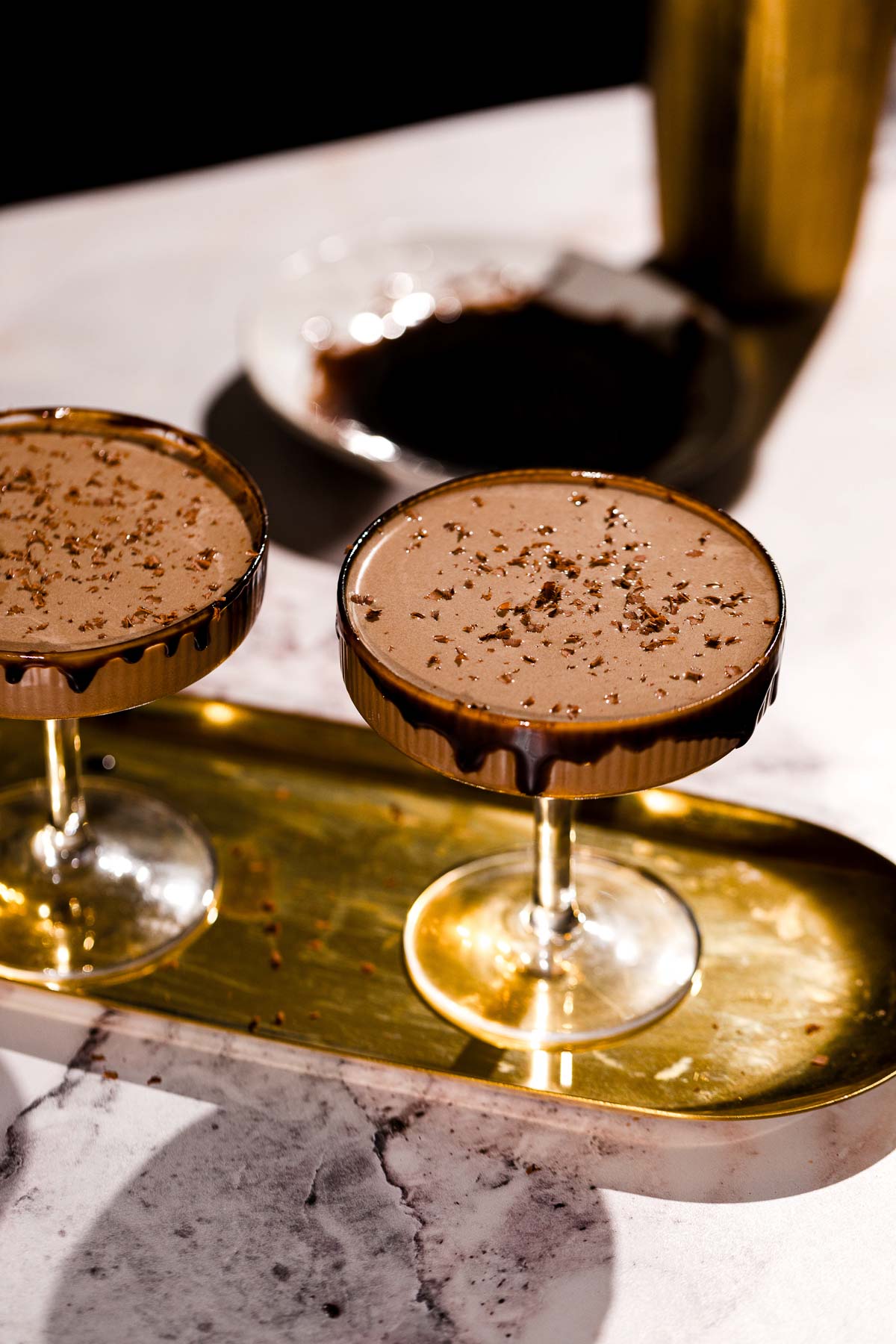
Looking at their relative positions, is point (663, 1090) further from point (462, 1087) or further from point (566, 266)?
point (566, 266)

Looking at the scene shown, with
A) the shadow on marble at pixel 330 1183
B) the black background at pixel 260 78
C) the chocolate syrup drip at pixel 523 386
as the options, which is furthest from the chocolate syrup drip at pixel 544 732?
the black background at pixel 260 78

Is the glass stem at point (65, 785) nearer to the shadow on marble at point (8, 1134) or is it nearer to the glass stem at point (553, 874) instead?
the shadow on marble at point (8, 1134)

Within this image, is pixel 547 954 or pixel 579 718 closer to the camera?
pixel 579 718

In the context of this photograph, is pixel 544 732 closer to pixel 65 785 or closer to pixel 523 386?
pixel 65 785

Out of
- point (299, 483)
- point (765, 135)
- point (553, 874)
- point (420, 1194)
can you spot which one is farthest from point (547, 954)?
point (765, 135)

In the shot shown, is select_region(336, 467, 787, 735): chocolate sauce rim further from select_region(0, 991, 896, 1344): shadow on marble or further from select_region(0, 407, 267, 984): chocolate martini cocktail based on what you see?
select_region(0, 991, 896, 1344): shadow on marble

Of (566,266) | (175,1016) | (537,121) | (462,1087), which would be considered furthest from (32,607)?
(537,121)
